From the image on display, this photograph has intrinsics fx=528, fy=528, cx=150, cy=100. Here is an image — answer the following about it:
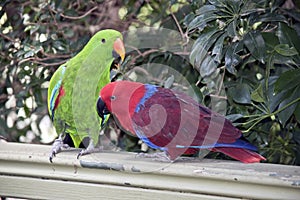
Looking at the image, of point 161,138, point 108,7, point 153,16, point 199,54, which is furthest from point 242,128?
point 108,7

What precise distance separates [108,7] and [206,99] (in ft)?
2.55

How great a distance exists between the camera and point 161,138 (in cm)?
104

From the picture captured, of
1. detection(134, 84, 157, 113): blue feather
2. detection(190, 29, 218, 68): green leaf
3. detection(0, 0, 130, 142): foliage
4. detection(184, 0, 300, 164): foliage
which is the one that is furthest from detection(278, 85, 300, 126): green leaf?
detection(0, 0, 130, 142): foliage

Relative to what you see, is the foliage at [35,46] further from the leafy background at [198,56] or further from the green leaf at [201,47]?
the green leaf at [201,47]

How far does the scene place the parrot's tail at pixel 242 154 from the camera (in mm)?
1048

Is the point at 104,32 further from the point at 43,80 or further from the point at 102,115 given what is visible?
the point at 43,80

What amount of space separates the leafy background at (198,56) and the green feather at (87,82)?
212mm

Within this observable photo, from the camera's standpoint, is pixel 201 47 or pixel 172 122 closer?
pixel 172 122

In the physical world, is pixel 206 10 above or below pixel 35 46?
above

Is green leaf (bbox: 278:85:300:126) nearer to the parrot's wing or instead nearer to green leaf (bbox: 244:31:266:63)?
green leaf (bbox: 244:31:266:63)

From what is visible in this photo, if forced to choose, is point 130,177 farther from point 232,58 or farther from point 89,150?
point 232,58

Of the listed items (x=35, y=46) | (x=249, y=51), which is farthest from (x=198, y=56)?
(x=35, y=46)

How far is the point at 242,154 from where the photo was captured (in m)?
1.05

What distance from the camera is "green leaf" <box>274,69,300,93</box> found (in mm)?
1107
